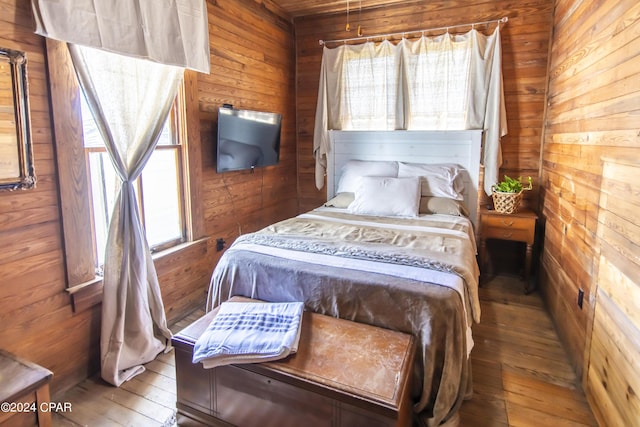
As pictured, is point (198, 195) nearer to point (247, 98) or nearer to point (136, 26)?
point (247, 98)

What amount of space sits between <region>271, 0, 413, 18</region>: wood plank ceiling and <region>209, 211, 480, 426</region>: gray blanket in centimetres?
247

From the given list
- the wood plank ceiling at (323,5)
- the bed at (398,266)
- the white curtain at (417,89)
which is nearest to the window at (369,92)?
the white curtain at (417,89)

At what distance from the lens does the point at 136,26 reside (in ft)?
7.08

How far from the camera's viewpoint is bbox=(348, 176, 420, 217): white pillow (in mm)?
3160

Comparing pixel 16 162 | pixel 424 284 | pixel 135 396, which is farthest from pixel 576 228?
pixel 16 162

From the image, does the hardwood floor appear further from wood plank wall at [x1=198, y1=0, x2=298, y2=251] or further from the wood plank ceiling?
the wood plank ceiling

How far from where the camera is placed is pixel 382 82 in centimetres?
391

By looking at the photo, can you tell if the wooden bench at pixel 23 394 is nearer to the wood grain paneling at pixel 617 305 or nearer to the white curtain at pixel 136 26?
the white curtain at pixel 136 26

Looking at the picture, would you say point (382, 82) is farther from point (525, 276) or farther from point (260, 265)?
point (260, 265)

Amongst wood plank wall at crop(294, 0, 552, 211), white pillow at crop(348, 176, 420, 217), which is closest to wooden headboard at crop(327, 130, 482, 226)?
wood plank wall at crop(294, 0, 552, 211)

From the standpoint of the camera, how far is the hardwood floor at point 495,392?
1.86m

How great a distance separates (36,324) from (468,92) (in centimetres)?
371

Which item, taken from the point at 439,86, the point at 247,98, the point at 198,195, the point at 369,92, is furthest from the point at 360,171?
the point at 198,195

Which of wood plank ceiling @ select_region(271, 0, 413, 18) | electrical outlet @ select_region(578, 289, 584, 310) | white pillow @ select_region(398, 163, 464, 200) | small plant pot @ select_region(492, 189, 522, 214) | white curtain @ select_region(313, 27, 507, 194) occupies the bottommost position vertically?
electrical outlet @ select_region(578, 289, 584, 310)
